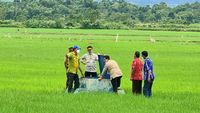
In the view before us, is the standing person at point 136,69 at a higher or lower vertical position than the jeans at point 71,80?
higher

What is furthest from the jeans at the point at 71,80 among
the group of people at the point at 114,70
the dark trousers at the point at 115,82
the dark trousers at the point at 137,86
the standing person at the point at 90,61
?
the dark trousers at the point at 137,86

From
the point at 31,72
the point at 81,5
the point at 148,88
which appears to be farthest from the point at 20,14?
the point at 148,88

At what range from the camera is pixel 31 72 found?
27703 mm

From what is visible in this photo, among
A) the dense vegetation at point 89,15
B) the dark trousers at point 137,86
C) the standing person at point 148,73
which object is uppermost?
the standing person at point 148,73

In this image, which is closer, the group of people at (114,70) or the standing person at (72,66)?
the group of people at (114,70)

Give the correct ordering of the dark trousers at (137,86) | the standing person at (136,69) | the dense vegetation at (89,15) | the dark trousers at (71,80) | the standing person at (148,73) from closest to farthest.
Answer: the standing person at (148,73)
the standing person at (136,69)
the dark trousers at (137,86)
the dark trousers at (71,80)
the dense vegetation at (89,15)

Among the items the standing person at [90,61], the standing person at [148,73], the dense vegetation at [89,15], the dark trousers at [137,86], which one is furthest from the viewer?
the dense vegetation at [89,15]

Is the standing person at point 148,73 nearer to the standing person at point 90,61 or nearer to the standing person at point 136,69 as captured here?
the standing person at point 136,69

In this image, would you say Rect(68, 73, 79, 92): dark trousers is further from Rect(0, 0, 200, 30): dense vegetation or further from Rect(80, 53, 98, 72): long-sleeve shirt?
Rect(0, 0, 200, 30): dense vegetation

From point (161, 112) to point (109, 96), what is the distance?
3.47 metres

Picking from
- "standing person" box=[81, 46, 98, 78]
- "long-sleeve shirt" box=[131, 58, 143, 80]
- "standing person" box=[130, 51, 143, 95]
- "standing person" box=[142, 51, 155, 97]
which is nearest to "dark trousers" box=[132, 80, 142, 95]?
"standing person" box=[130, 51, 143, 95]

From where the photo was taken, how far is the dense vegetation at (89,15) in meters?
128

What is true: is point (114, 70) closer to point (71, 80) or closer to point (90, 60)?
point (90, 60)

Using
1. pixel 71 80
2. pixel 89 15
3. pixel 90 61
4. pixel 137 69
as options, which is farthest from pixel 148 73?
pixel 89 15
